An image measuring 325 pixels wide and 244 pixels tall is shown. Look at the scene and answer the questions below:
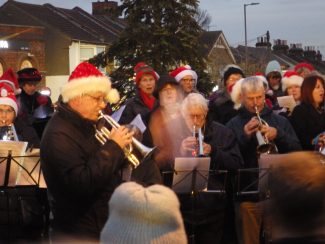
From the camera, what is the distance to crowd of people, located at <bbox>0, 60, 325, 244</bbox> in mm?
2289

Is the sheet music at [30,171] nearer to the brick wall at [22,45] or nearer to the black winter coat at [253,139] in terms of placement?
the black winter coat at [253,139]

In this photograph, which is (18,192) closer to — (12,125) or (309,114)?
(12,125)

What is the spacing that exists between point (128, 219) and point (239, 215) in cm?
432

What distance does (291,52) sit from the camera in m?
72.0

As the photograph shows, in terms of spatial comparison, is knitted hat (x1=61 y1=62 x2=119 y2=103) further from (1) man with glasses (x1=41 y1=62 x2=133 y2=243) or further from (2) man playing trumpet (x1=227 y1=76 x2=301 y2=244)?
(2) man playing trumpet (x1=227 y1=76 x2=301 y2=244)

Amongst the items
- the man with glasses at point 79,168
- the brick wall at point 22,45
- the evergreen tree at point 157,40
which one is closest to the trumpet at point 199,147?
the man with glasses at point 79,168

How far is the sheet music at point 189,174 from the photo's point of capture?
18.6 feet

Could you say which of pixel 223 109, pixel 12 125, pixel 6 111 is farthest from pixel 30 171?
pixel 223 109

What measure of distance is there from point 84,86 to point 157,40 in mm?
17692

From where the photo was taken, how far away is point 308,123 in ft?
22.9

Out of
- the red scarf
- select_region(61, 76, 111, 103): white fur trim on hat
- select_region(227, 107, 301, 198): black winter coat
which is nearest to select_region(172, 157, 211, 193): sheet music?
select_region(227, 107, 301, 198): black winter coat

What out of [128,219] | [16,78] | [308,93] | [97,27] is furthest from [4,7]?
[128,219]

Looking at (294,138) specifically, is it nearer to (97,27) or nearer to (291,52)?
(97,27)

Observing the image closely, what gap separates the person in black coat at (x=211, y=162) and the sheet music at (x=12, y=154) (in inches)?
58.8
